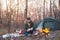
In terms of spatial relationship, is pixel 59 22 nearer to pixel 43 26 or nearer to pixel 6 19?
pixel 43 26

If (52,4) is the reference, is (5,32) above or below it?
below

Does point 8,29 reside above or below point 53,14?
below

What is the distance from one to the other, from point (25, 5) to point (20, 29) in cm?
34

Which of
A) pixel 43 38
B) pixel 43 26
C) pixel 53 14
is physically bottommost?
pixel 43 38

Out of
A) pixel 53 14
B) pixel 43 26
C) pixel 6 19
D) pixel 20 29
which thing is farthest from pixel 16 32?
pixel 53 14

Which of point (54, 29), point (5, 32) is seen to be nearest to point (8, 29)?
point (5, 32)

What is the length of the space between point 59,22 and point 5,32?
754mm

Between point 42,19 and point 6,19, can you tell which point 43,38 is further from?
point 6,19

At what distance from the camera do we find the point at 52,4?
2600 millimetres

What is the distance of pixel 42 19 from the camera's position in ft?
8.48

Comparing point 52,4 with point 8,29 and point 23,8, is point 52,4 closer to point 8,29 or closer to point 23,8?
point 23,8

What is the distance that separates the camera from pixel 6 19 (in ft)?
8.43

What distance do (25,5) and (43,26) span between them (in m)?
0.38

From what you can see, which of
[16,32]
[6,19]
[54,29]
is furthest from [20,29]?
[54,29]
